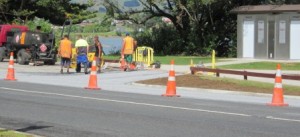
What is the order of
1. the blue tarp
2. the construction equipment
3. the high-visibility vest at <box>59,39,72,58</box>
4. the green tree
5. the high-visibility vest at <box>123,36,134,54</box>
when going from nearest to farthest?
the high-visibility vest at <box>59,39,72,58</box>
the blue tarp
the high-visibility vest at <box>123,36,134,54</box>
the construction equipment
the green tree

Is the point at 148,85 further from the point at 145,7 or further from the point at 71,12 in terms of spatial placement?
the point at 71,12

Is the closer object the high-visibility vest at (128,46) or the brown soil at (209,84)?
the brown soil at (209,84)

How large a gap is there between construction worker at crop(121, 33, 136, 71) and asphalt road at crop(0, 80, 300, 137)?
31.9 ft

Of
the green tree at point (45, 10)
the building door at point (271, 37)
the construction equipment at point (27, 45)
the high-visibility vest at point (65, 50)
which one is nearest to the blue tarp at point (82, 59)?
the high-visibility vest at point (65, 50)

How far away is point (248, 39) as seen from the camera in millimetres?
34844

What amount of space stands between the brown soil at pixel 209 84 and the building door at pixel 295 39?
1278 centimetres

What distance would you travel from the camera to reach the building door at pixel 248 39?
1368 inches

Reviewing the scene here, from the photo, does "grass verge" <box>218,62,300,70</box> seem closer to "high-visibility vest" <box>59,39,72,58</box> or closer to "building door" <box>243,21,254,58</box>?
"building door" <box>243,21,254,58</box>

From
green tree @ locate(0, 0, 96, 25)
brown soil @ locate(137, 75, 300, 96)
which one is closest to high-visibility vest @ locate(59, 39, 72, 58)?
brown soil @ locate(137, 75, 300, 96)

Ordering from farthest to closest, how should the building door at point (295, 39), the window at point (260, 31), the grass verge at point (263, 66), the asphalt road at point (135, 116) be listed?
the window at point (260, 31), the building door at point (295, 39), the grass verge at point (263, 66), the asphalt road at point (135, 116)

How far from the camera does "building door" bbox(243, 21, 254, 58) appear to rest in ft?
114

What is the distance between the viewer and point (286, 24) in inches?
1312

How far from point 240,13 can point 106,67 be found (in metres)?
10.5

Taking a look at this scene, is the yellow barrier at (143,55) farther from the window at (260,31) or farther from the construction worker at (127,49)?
the window at (260,31)
